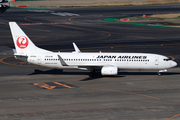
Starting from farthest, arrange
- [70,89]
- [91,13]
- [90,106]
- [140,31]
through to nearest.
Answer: [91,13], [140,31], [70,89], [90,106]

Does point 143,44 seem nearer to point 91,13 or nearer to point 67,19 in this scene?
point 67,19

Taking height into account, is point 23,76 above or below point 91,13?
below

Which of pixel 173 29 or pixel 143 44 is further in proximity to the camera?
pixel 173 29

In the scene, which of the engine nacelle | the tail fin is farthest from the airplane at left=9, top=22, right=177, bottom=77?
the tail fin

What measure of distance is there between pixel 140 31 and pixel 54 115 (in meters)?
76.7

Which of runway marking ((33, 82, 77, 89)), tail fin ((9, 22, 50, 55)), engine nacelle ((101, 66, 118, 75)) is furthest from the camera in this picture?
tail fin ((9, 22, 50, 55))

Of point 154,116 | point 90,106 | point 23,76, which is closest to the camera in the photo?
point 154,116

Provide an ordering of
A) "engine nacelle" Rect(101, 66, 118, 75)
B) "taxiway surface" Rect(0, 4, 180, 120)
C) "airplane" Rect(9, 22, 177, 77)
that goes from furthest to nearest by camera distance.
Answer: "airplane" Rect(9, 22, 177, 77) → "engine nacelle" Rect(101, 66, 118, 75) → "taxiway surface" Rect(0, 4, 180, 120)

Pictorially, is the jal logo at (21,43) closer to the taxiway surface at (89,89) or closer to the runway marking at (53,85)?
the taxiway surface at (89,89)

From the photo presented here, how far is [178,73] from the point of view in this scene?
5903cm

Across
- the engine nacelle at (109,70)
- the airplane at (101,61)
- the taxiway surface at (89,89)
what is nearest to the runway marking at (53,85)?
the taxiway surface at (89,89)

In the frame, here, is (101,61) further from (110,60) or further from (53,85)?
(53,85)

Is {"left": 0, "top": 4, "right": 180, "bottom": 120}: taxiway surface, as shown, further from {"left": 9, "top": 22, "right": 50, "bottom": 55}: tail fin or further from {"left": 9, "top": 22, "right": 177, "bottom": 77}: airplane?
{"left": 9, "top": 22, "right": 50, "bottom": 55}: tail fin

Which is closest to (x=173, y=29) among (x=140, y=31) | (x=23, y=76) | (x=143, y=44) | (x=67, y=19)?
(x=140, y=31)
